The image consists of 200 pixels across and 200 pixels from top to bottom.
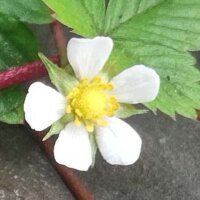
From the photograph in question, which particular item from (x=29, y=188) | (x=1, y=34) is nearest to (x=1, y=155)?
(x=29, y=188)

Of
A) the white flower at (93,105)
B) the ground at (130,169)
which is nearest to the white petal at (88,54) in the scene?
the white flower at (93,105)

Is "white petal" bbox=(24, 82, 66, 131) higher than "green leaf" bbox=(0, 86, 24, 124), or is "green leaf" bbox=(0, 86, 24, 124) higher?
"white petal" bbox=(24, 82, 66, 131)

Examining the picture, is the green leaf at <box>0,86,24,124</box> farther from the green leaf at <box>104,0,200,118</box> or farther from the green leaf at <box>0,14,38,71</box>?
the green leaf at <box>104,0,200,118</box>

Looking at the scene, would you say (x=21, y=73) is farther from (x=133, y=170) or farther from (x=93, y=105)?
(x=133, y=170)

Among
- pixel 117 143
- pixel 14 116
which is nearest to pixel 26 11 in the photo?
pixel 14 116

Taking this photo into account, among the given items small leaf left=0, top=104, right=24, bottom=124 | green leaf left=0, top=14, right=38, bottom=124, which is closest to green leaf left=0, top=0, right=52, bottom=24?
green leaf left=0, top=14, right=38, bottom=124

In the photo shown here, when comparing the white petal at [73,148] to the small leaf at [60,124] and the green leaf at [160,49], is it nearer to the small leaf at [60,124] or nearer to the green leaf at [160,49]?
the small leaf at [60,124]
